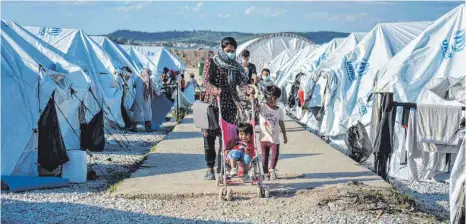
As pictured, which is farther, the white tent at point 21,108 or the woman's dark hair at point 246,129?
the white tent at point 21,108

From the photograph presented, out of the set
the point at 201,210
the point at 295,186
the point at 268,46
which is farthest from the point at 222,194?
the point at 268,46

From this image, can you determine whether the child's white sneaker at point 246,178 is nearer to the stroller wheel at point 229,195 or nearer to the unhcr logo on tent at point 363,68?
the stroller wheel at point 229,195

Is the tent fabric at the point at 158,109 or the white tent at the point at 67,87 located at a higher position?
the white tent at the point at 67,87

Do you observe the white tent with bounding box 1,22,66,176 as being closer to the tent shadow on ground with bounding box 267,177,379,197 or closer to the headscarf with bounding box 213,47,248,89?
the headscarf with bounding box 213,47,248,89

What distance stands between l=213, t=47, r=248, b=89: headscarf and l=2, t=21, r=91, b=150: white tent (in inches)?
113

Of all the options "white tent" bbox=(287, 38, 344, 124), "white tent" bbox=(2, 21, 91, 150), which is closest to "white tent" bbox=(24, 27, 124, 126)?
"white tent" bbox=(2, 21, 91, 150)

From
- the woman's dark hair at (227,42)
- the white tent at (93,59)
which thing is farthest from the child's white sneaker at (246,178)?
the white tent at (93,59)

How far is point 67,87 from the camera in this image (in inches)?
412

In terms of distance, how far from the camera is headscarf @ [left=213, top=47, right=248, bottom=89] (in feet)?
27.8

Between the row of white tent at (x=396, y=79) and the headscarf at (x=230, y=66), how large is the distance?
2.42 m

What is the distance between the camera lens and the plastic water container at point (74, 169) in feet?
30.3

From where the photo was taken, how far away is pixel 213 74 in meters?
8.52

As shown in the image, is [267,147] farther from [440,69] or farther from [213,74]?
[440,69]

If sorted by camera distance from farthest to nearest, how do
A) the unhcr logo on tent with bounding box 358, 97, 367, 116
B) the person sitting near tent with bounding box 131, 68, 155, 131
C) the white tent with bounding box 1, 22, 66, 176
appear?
the person sitting near tent with bounding box 131, 68, 155, 131 < the unhcr logo on tent with bounding box 358, 97, 367, 116 < the white tent with bounding box 1, 22, 66, 176
